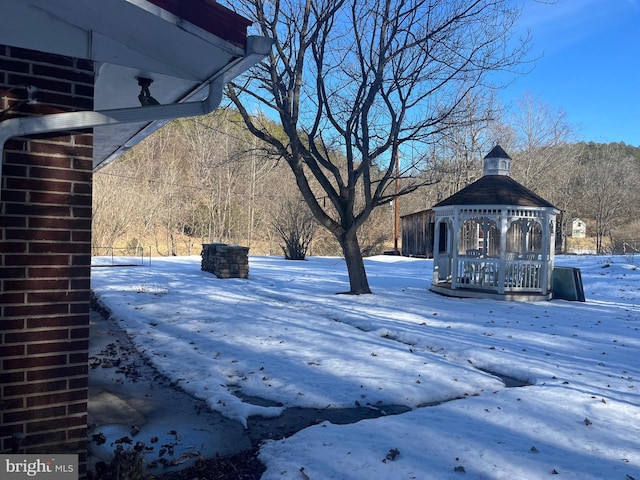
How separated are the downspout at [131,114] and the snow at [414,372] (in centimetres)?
258

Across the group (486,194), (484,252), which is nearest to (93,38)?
(486,194)

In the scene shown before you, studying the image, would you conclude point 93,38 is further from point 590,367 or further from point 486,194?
point 486,194

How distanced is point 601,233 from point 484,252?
3051 centimetres

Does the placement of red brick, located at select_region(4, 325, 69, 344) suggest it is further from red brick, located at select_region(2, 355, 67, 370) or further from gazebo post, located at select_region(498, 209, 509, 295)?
gazebo post, located at select_region(498, 209, 509, 295)

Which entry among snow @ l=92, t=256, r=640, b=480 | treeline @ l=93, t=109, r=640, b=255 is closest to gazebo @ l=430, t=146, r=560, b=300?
snow @ l=92, t=256, r=640, b=480

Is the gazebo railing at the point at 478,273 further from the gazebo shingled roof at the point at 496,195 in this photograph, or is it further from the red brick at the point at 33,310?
the red brick at the point at 33,310

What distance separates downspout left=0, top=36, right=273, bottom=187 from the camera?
2.72 m

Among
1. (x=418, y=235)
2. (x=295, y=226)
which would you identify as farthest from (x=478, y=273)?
(x=418, y=235)

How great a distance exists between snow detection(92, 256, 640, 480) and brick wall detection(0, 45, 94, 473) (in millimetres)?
1463

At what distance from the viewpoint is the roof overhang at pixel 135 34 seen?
2.74 meters

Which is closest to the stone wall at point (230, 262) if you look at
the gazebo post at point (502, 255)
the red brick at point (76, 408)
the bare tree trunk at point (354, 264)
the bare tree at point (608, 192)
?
the bare tree trunk at point (354, 264)

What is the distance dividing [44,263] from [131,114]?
3.54 feet

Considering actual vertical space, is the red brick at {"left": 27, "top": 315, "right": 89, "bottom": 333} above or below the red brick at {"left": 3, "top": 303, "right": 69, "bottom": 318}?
below

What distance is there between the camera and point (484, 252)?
16.5m
